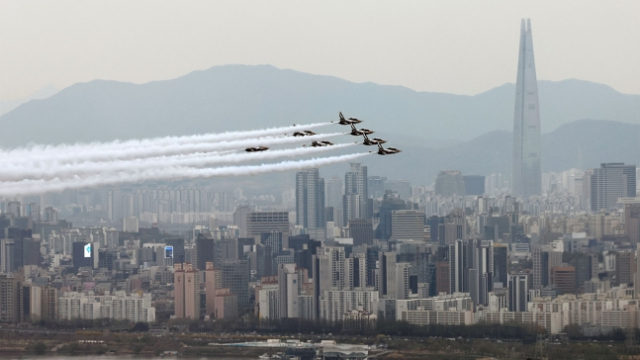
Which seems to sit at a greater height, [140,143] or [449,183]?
[449,183]

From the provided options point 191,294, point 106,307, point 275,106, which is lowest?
point 106,307

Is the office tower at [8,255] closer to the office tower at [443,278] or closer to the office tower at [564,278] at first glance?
the office tower at [443,278]

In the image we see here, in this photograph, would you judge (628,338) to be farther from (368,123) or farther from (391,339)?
(368,123)

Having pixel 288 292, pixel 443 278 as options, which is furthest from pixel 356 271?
pixel 288 292

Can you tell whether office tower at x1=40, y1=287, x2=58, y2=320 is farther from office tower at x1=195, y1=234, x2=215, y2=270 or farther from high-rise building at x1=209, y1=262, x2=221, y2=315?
office tower at x1=195, y1=234, x2=215, y2=270

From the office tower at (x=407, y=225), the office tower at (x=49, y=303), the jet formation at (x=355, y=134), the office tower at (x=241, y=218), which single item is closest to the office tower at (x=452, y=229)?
the office tower at (x=407, y=225)

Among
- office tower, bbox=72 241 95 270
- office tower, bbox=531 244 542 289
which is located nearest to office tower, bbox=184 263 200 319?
office tower, bbox=72 241 95 270

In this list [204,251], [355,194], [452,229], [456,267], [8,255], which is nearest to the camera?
[456,267]

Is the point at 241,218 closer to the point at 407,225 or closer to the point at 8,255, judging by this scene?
the point at 407,225
